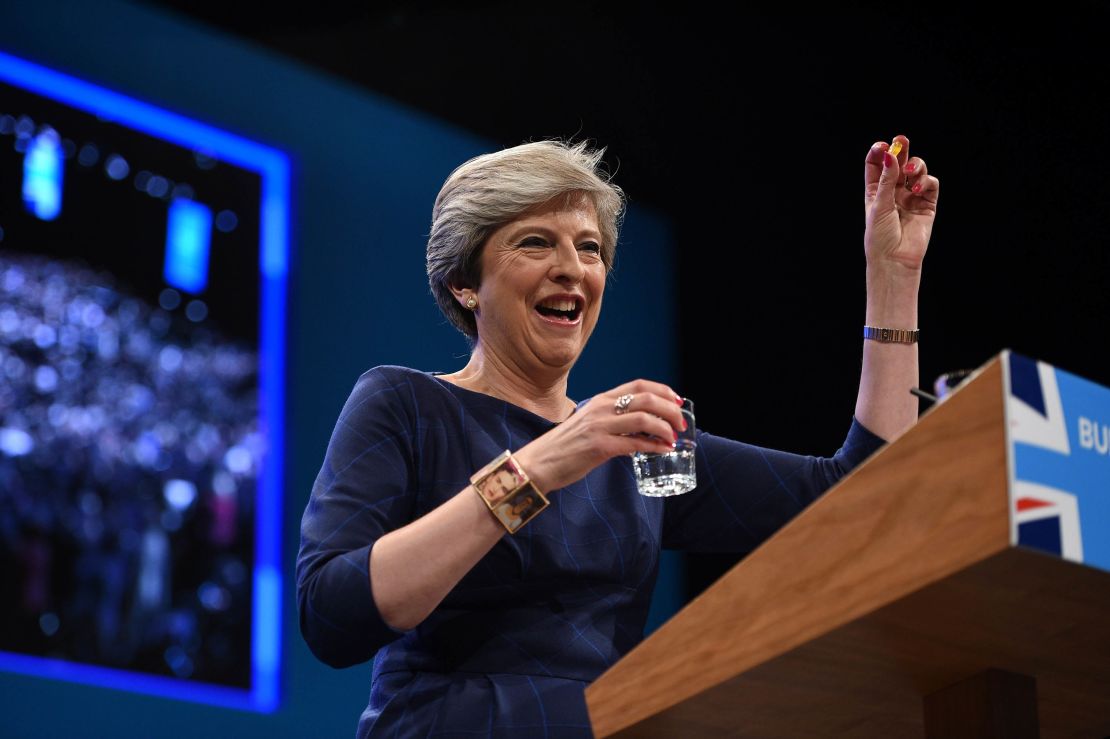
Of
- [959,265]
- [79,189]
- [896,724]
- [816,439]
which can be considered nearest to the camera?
[896,724]

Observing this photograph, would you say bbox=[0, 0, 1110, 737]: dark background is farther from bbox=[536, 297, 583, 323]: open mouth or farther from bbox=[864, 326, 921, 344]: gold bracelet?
bbox=[864, 326, 921, 344]: gold bracelet

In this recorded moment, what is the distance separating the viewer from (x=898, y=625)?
922mm

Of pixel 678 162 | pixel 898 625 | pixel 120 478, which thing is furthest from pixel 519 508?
pixel 678 162

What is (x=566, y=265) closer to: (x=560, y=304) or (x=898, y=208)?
(x=560, y=304)

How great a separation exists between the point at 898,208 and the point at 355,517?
828mm

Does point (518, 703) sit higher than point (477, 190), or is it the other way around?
point (477, 190)

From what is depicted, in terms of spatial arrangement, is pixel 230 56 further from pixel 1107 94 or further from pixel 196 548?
pixel 1107 94

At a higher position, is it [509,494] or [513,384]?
[513,384]

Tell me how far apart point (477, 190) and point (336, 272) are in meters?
2.00

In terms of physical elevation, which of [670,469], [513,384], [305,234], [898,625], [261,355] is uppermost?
[305,234]

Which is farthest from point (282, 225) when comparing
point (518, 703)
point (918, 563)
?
point (918, 563)

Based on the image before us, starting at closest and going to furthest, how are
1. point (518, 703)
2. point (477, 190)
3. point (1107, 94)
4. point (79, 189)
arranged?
point (518, 703) < point (477, 190) < point (79, 189) < point (1107, 94)

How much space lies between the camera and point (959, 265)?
3.82 m

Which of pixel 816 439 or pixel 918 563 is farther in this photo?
pixel 816 439
